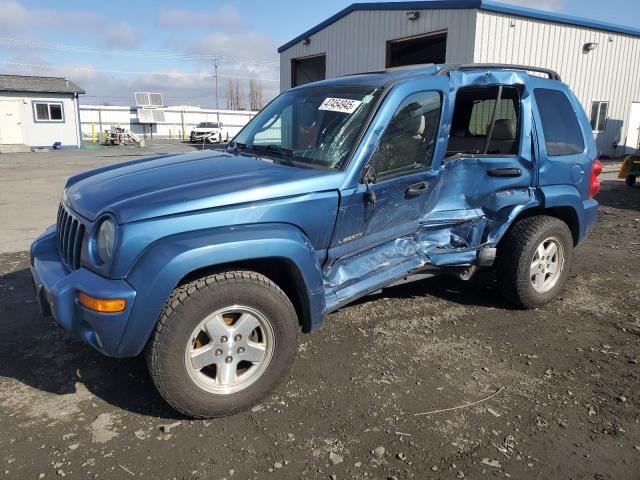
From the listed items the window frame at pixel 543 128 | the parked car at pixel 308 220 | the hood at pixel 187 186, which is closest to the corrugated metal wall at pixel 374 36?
the window frame at pixel 543 128

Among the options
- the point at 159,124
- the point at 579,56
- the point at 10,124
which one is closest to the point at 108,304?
the point at 579,56

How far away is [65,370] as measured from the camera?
3.34m

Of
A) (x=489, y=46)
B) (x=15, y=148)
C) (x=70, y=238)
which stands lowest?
(x=15, y=148)

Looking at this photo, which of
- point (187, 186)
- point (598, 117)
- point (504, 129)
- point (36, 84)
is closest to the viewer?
point (187, 186)

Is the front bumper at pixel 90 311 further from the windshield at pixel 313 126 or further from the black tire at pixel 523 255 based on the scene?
the black tire at pixel 523 255

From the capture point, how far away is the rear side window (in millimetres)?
4320

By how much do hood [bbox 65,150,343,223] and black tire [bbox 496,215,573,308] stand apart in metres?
2.00

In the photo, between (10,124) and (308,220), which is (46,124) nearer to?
(10,124)

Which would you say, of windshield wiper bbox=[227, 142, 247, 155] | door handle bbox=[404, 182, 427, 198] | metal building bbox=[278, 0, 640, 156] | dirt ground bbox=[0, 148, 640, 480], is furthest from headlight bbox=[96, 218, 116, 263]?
metal building bbox=[278, 0, 640, 156]

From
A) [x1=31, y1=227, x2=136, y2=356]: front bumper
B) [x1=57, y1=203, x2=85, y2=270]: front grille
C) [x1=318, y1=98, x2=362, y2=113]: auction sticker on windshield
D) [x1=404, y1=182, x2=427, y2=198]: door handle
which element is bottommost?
[x1=31, y1=227, x2=136, y2=356]: front bumper

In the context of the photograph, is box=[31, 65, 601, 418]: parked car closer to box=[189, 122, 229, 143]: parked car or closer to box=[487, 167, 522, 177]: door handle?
box=[487, 167, 522, 177]: door handle

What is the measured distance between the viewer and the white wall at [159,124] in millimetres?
39938

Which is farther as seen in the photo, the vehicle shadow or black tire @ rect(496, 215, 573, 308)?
black tire @ rect(496, 215, 573, 308)

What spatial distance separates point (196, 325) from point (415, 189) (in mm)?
1802
